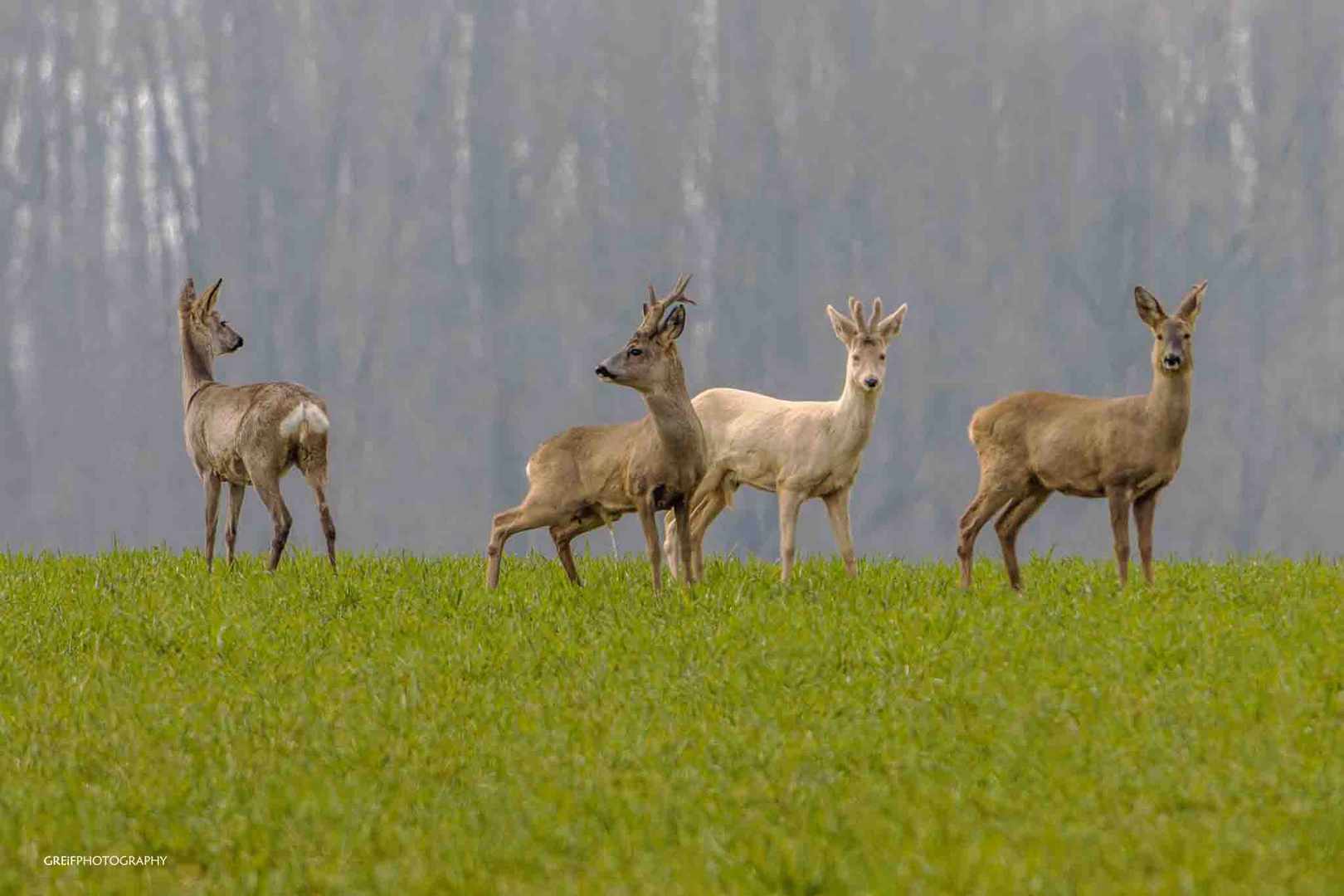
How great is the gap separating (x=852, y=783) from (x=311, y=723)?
302cm

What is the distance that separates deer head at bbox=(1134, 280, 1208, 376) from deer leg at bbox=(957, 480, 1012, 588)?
1.48 m

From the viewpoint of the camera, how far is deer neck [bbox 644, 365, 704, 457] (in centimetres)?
1187

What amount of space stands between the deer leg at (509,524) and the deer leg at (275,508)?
2255 millimetres

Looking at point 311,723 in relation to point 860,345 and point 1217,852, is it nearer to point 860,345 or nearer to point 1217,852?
point 1217,852

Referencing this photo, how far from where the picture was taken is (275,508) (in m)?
14.3

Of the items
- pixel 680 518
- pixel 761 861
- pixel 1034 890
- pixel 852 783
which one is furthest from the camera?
pixel 680 518

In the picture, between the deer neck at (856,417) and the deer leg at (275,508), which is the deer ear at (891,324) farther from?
the deer leg at (275,508)

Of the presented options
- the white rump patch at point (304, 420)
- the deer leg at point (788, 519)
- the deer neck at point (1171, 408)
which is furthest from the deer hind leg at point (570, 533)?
the deer neck at point (1171, 408)

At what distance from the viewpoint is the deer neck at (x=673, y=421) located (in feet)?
38.9

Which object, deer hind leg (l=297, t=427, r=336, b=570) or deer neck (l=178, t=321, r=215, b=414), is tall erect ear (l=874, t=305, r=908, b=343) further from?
deer neck (l=178, t=321, r=215, b=414)

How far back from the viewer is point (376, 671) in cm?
988

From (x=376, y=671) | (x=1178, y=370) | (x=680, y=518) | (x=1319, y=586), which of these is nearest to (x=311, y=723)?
(x=376, y=671)

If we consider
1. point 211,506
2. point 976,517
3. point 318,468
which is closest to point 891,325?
point 976,517

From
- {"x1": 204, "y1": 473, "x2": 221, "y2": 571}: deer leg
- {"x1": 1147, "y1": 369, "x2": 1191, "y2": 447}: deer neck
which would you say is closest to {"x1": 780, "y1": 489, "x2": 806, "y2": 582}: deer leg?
{"x1": 1147, "y1": 369, "x2": 1191, "y2": 447}: deer neck
